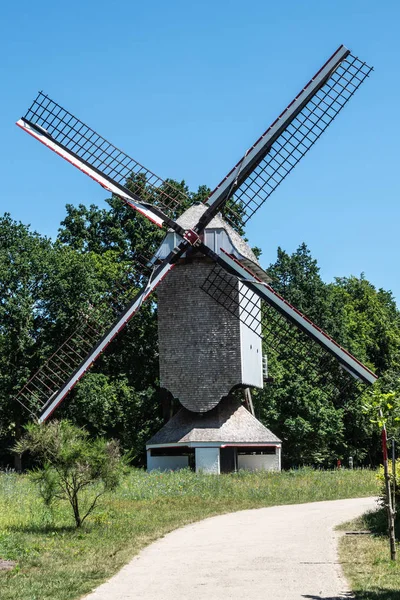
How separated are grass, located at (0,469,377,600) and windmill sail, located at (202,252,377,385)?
426 centimetres

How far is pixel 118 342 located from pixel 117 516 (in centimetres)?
2417

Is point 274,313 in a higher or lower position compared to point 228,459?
higher

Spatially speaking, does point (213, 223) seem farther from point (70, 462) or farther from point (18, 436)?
point (18, 436)

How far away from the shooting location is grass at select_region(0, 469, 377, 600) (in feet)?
47.1

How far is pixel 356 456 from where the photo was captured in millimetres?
53031

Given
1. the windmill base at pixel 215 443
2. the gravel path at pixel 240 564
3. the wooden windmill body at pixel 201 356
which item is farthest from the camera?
the windmill base at pixel 215 443

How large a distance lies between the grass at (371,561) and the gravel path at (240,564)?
236mm

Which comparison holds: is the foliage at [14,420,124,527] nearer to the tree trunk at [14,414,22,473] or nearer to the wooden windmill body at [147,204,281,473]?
the wooden windmill body at [147,204,281,473]

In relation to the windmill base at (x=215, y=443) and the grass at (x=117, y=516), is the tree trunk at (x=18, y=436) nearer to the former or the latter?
the windmill base at (x=215, y=443)

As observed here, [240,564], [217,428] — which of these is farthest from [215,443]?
[240,564]

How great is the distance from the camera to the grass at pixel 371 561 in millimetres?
12641

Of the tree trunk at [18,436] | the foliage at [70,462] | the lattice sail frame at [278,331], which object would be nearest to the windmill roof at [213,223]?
the lattice sail frame at [278,331]

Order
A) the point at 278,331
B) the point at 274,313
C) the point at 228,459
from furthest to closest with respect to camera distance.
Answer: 1. the point at 228,459
2. the point at 274,313
3. the point at 278,331

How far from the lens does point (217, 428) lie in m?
36.2
